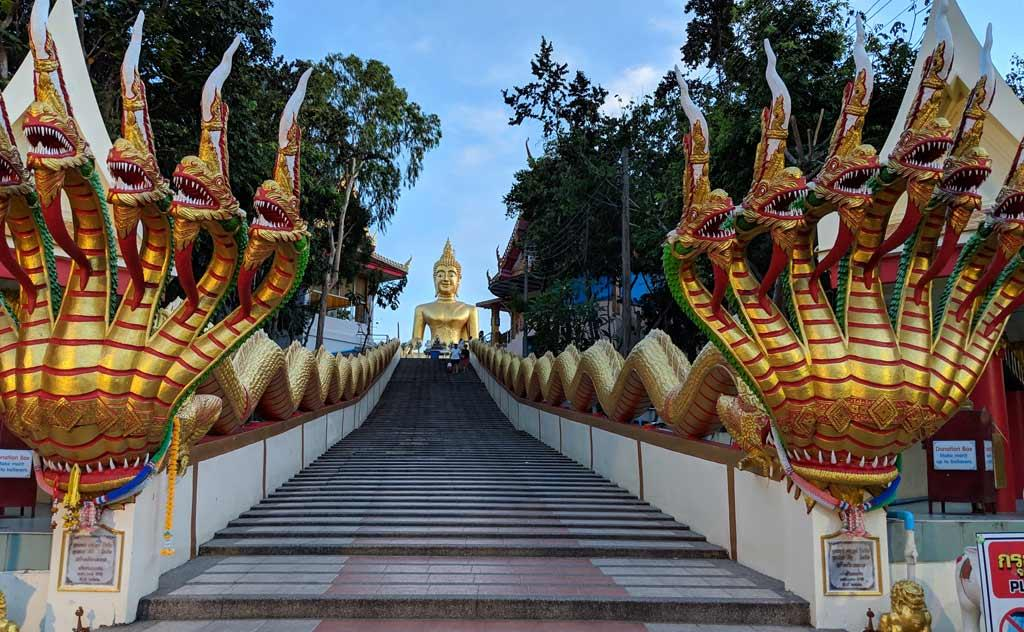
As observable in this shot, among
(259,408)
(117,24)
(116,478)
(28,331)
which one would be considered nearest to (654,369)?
(259,408)

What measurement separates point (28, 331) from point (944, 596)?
6.00 metres

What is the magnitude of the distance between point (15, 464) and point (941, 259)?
7295 millimetres

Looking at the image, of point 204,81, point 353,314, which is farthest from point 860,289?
point 353,314

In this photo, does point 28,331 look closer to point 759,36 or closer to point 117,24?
point 117,24

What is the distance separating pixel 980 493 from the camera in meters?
6.97

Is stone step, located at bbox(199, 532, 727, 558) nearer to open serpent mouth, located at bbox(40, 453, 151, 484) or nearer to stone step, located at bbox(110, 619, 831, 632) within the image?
stone step, located at bbox(110, 619, 831, 632)

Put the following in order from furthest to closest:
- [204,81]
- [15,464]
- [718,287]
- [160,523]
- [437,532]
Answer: [204,81], [437,532], [15,464], [160,523], [718,287]

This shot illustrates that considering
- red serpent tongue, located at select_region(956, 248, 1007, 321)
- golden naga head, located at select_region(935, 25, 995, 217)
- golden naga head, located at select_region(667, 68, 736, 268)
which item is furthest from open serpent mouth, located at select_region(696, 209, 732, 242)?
red serpent tongue, located at select_region(956, 248, 1007, 321)

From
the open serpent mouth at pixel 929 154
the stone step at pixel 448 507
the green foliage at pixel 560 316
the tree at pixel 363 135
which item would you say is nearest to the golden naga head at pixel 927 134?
→ the open serpent mouth at pixel 929 154

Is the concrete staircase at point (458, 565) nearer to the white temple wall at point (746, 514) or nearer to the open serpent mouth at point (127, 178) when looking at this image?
the white temple wall at point (746, 514)

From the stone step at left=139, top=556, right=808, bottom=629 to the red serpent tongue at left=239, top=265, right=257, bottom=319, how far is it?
6.15 ft

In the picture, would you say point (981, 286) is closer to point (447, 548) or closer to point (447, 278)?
point (447, 548)

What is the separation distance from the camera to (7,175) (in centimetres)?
372

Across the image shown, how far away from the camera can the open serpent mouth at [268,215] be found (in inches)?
169
